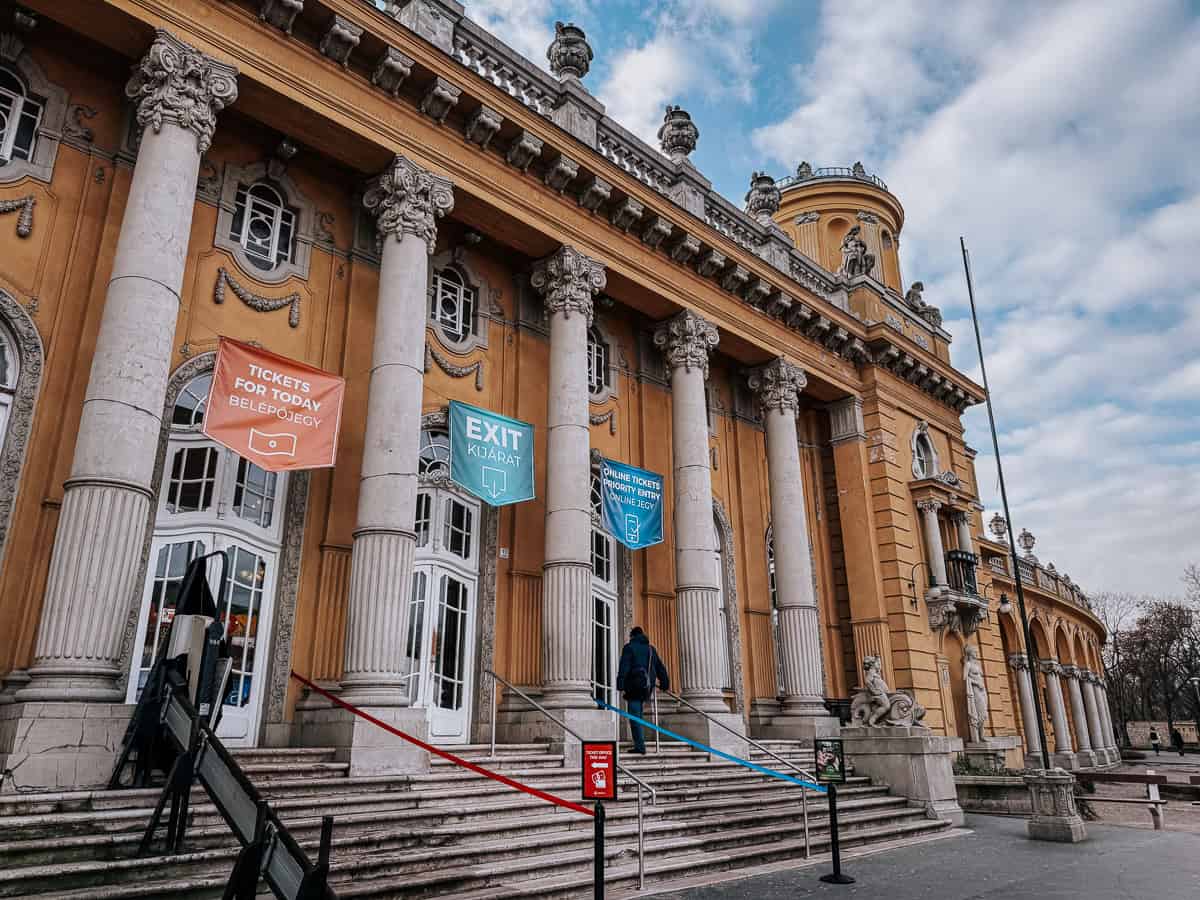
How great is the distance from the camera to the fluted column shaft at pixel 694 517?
46.3ft

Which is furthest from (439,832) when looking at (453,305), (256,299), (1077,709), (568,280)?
(1077,709)

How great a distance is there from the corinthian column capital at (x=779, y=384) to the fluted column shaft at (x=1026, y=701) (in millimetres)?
15491

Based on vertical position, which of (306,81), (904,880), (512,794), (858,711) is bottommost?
(904,880)

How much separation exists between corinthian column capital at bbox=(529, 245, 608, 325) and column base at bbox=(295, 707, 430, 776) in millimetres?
7131

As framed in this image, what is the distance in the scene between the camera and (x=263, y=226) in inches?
472

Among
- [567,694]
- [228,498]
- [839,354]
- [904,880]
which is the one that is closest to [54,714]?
[228,498]

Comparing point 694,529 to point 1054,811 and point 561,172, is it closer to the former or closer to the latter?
point 561,172

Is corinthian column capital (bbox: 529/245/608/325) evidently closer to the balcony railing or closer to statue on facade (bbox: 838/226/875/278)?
statue on facade (bbox: 838/226/875/278)

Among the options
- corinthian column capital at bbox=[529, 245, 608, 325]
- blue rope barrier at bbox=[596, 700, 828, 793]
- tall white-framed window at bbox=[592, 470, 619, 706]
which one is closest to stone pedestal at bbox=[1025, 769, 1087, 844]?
blue rope barrier at bbox=[596, 700, 828, 793]

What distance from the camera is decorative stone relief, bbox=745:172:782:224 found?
1955cm

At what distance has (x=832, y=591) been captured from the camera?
1925cm

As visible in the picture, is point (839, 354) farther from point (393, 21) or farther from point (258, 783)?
point (258, 783)

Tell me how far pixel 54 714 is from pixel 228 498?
3781 mm

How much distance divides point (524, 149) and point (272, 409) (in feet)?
20.0
